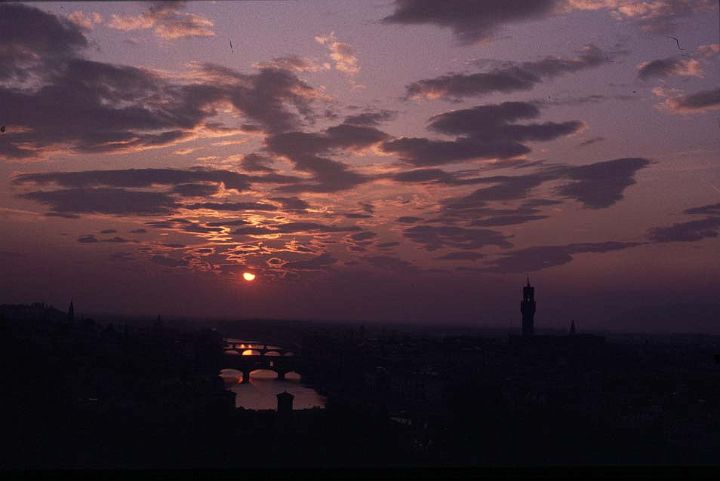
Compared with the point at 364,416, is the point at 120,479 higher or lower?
higher

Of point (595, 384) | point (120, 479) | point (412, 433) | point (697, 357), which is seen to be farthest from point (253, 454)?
point (697, 357)

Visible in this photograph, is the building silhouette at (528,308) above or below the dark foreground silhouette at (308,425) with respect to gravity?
above

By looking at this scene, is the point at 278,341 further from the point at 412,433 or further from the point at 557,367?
the point at 412,433

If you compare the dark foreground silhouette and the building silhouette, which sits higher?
the building silhouette

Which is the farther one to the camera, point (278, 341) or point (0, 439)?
point (278, 341)

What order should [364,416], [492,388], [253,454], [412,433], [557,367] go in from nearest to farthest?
1. [253,454]
2. [364,416]
3. [412,433]
4. [492,388]
5. [557,367]

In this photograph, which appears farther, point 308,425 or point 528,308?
point 528,308

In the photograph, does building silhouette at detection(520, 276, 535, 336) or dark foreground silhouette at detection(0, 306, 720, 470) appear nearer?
dark foreground silhouette at detection(0, 306, 720, 470)

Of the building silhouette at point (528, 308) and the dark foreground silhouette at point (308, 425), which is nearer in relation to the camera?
the dark foreground silhouette at point (308, 425)
